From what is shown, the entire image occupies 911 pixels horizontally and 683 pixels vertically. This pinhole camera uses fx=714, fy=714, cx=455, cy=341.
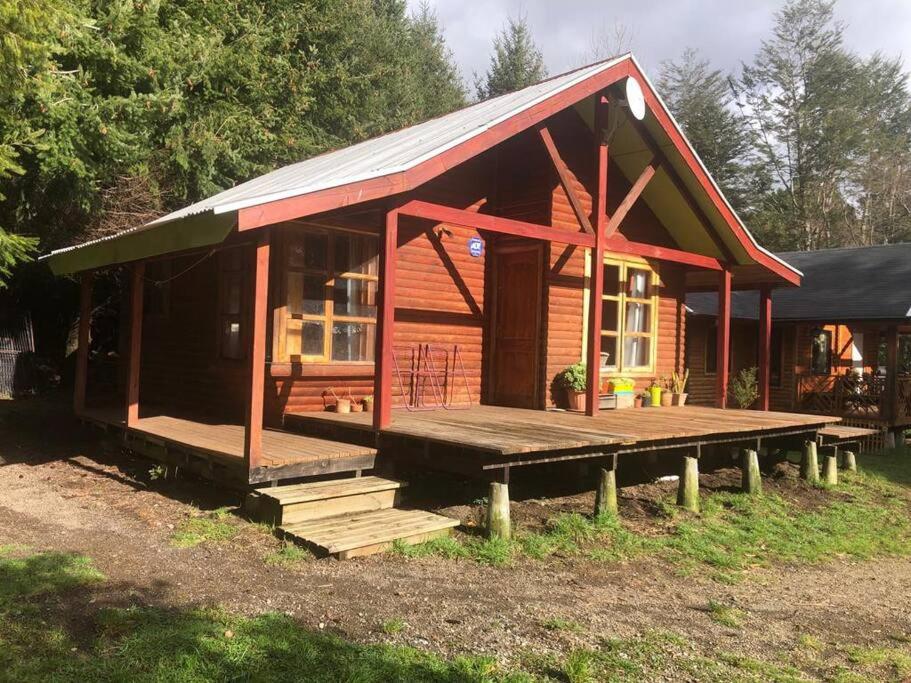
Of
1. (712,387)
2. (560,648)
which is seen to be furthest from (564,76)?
(712,387)

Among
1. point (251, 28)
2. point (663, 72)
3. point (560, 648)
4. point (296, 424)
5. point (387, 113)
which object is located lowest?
point (560, 648)

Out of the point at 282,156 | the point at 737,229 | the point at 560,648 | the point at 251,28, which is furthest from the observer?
the point at 282,156

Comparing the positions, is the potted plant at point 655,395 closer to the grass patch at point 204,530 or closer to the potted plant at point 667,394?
the potted plant at point 667,394

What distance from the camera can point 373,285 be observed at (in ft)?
30.7

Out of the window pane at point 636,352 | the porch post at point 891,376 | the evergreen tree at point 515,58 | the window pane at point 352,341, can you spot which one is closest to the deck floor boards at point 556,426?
the window pane at point 352,341

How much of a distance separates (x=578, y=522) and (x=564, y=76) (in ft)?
19.6

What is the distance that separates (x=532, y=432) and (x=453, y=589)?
A: 246 cm

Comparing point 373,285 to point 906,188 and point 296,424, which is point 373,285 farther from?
point 906,188

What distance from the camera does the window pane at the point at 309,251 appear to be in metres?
8.55

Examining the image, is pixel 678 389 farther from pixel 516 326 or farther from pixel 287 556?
pixel 287 556

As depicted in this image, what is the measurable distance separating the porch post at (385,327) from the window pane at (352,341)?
6.81 ft

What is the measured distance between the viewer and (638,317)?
1162 centimetres

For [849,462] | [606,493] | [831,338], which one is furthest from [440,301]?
[831,338]

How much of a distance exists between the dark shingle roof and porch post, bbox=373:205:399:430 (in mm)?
11638
